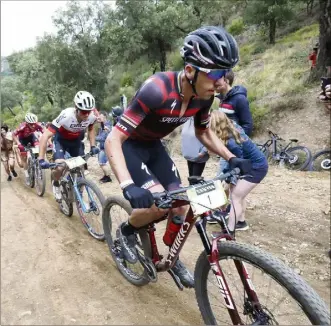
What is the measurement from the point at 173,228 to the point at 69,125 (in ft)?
11.9

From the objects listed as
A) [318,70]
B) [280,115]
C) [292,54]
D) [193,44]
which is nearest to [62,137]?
[193,44]

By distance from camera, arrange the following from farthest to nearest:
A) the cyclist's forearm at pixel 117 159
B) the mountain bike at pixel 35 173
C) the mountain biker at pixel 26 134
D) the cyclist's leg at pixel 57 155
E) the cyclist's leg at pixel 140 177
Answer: the mountain biker at pixel 26 134
the mountain bike at pixel 35 173
the cyclist's leg at pixel 57 155
the cyclist's leg at pixel 140 177
the cyclist's forearm at pixel 117 159

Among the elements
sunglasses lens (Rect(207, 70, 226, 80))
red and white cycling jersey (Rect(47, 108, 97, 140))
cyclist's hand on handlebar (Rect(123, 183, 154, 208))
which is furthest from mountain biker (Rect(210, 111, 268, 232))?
red and white cycling jersey (Rect(47, 108, 97, 140))

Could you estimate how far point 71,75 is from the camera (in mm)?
32625

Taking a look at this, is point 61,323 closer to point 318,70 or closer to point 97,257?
point 97,257

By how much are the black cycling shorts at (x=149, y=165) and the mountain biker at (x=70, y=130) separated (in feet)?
6.63

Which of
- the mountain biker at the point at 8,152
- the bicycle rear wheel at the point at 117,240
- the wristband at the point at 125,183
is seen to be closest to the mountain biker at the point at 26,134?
the mountain biker at the point at 8,152

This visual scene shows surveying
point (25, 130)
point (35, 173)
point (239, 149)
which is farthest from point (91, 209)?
point (25, 130)

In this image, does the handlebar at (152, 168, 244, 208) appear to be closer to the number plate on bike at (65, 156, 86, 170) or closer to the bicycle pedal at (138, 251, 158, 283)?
the bicycle pedal at (138, 251, 158, 283)

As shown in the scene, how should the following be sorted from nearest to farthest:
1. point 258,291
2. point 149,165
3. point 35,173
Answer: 1. point 258,291
2. point 149,165
3. point 35,173

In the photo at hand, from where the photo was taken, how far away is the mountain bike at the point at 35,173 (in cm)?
734

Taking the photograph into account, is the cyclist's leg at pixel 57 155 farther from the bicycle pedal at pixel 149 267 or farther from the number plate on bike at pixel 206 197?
the number plate on bike at pixel 206 197

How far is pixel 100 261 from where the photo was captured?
13.2 ft

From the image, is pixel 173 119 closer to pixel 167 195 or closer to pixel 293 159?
pixel 167 195
